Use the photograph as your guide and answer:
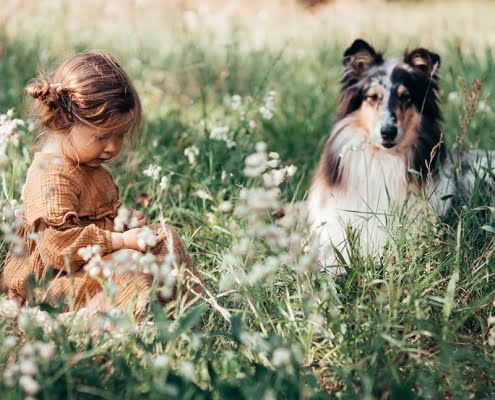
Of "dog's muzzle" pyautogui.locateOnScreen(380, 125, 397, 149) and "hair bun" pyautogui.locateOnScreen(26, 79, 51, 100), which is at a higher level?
"hair bun" pyautogui.locateOnScreen(26, 79, 51, 100)

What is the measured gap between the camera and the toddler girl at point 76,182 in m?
2.60

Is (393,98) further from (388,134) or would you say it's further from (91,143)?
(91,143)

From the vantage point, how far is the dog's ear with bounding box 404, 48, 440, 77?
3758 mm

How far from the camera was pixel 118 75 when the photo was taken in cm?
273

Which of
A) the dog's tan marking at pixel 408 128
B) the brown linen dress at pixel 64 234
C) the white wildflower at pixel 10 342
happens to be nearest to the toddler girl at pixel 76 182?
the brown linen dress at pixel 64 234

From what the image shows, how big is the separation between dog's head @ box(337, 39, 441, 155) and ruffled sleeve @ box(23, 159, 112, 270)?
1654mm

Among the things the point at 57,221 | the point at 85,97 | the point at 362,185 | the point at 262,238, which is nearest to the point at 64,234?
the point at 57,221

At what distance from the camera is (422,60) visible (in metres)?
3.79

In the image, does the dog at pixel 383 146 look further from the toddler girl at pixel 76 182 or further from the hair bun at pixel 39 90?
the hair bun at pixel 39 90

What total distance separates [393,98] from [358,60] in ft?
1.11

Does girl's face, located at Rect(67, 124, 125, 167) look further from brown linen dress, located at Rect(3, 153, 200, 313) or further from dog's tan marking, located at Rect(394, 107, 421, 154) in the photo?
dog's tan marking, located at Rect(394, 107, 421, 154)

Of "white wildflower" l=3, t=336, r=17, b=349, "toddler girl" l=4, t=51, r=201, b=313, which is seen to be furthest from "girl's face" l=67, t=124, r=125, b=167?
"white wildflower" l=3, t=336, r=17, b=349

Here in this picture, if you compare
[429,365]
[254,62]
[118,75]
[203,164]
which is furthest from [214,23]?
[429,365]

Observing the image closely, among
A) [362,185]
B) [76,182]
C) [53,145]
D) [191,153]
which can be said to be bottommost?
[362,185]
